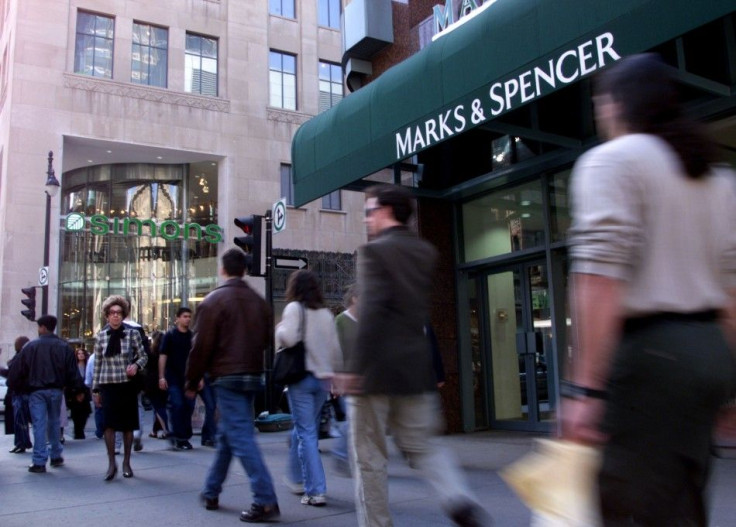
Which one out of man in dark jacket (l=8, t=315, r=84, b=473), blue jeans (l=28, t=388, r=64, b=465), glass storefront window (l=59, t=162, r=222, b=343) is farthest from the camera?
glass storefront window (l=59, t=162, r=222, b=343)

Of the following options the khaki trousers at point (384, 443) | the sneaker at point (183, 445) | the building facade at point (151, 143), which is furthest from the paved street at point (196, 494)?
the building facade at point (151, 143)

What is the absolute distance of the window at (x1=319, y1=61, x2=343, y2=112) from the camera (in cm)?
3107

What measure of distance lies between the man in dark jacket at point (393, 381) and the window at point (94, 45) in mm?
26255

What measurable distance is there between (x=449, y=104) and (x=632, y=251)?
5.70 m

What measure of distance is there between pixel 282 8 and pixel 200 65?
5002mm

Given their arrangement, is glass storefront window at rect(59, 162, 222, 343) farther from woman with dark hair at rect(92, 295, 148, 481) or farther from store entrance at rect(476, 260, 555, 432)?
woman with dark hair at rect(92, 295, 148, 481)

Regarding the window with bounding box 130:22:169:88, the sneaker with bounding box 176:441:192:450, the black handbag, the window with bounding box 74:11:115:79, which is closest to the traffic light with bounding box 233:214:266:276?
the sneaker with bounding box 176:441:192:450

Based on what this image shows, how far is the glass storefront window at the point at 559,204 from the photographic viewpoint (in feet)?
28.5

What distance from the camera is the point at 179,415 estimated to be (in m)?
9.46

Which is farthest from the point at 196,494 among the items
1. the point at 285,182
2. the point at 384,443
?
the point at 285,182

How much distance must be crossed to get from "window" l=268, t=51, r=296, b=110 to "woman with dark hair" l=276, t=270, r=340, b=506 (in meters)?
25.3

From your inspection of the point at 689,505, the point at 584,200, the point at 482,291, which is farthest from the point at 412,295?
the point at 482,291

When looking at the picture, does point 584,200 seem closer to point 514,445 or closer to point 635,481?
point 635,481

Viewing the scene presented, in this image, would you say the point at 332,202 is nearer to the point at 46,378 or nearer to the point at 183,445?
the point at 183,445
